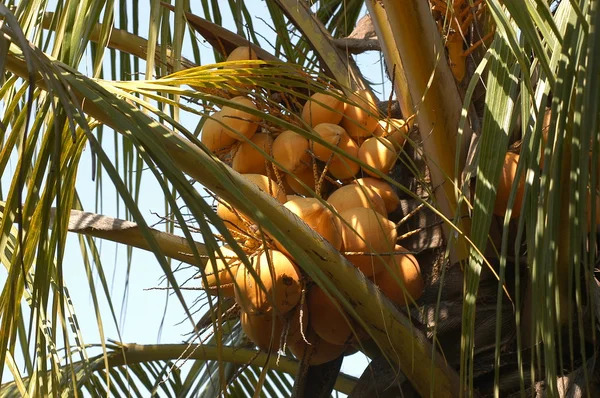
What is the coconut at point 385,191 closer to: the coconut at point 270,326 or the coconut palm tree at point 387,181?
the coconut palm tree at point 387,181

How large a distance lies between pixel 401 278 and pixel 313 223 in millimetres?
174

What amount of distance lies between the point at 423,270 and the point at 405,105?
10.8 inches

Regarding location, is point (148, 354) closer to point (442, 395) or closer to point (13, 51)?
point (442, 395)

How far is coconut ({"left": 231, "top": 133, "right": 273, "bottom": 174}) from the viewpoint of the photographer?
1.47 metres

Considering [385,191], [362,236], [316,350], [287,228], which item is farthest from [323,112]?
[287,228]

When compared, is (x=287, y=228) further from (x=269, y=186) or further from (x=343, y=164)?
(x=343, y=164)

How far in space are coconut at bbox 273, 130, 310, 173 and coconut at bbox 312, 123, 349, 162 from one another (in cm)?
2

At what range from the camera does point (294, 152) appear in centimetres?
142

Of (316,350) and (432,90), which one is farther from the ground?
(432,90)

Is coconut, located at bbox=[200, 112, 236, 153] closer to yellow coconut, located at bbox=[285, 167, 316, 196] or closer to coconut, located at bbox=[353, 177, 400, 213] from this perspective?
yellow coconut, located at bbox=[285, 167, 316, 196]

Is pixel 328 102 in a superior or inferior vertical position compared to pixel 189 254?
superior

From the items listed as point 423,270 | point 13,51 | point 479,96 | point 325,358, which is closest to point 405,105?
point 479,96

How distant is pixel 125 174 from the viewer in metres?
1.80

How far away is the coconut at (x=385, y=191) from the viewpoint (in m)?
1.46
